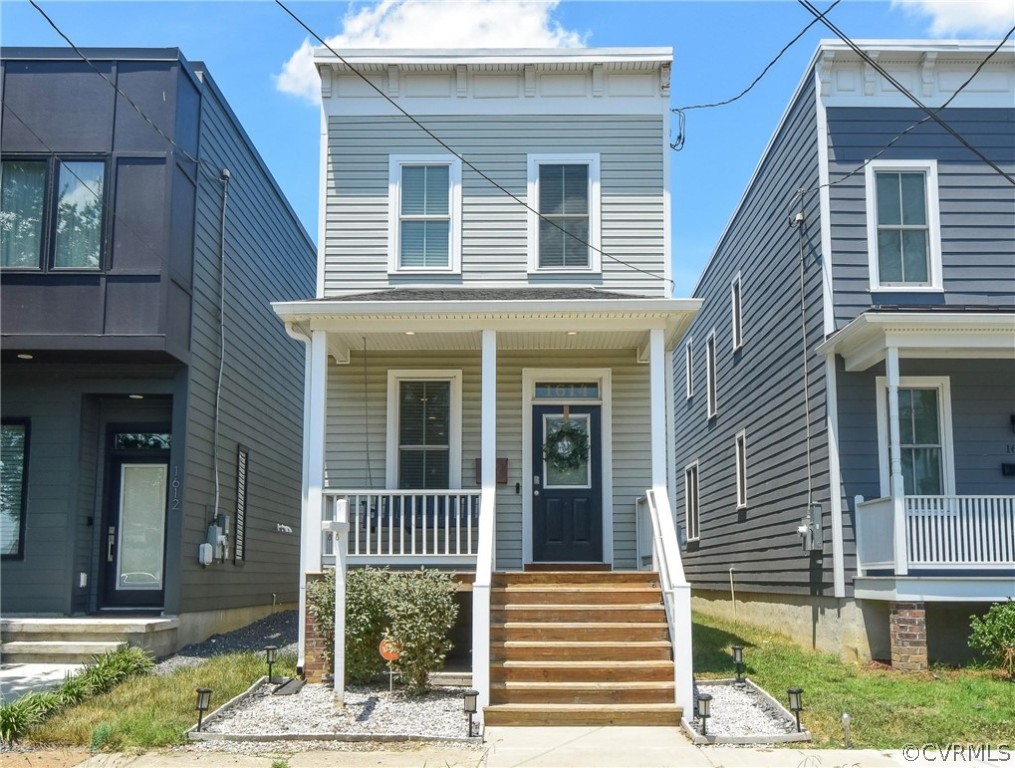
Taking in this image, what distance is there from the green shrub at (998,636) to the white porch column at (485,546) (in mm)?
4952

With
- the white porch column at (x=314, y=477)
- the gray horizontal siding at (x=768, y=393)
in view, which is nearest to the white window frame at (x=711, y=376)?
the gray horizontal siding at (x=768, y=393)

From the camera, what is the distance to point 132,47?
12547 mm

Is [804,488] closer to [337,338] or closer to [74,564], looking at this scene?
[337,338]

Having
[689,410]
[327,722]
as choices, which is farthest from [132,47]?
[689,410]

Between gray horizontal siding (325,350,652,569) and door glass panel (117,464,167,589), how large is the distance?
205cm

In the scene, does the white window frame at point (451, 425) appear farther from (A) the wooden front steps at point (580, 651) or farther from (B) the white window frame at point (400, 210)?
(A) the wooden front steps at point (580, 651)

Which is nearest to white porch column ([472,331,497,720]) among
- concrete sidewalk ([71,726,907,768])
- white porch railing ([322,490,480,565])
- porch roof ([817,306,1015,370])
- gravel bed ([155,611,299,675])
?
white porch railing ([322,490,480,565])

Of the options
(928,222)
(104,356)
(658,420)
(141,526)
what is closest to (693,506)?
(928,222)

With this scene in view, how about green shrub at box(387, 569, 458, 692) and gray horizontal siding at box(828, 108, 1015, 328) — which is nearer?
green shrub at box(387, 569, 458, 692)

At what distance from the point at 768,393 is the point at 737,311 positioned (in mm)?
2743

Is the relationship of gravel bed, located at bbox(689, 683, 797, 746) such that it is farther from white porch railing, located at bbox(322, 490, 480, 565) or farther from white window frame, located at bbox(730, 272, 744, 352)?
white window frame, located at bbox(730, 272, 744, 352)

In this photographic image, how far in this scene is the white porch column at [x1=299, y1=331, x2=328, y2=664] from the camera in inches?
435

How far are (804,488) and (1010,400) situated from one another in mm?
2600

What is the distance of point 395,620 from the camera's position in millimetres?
9680
